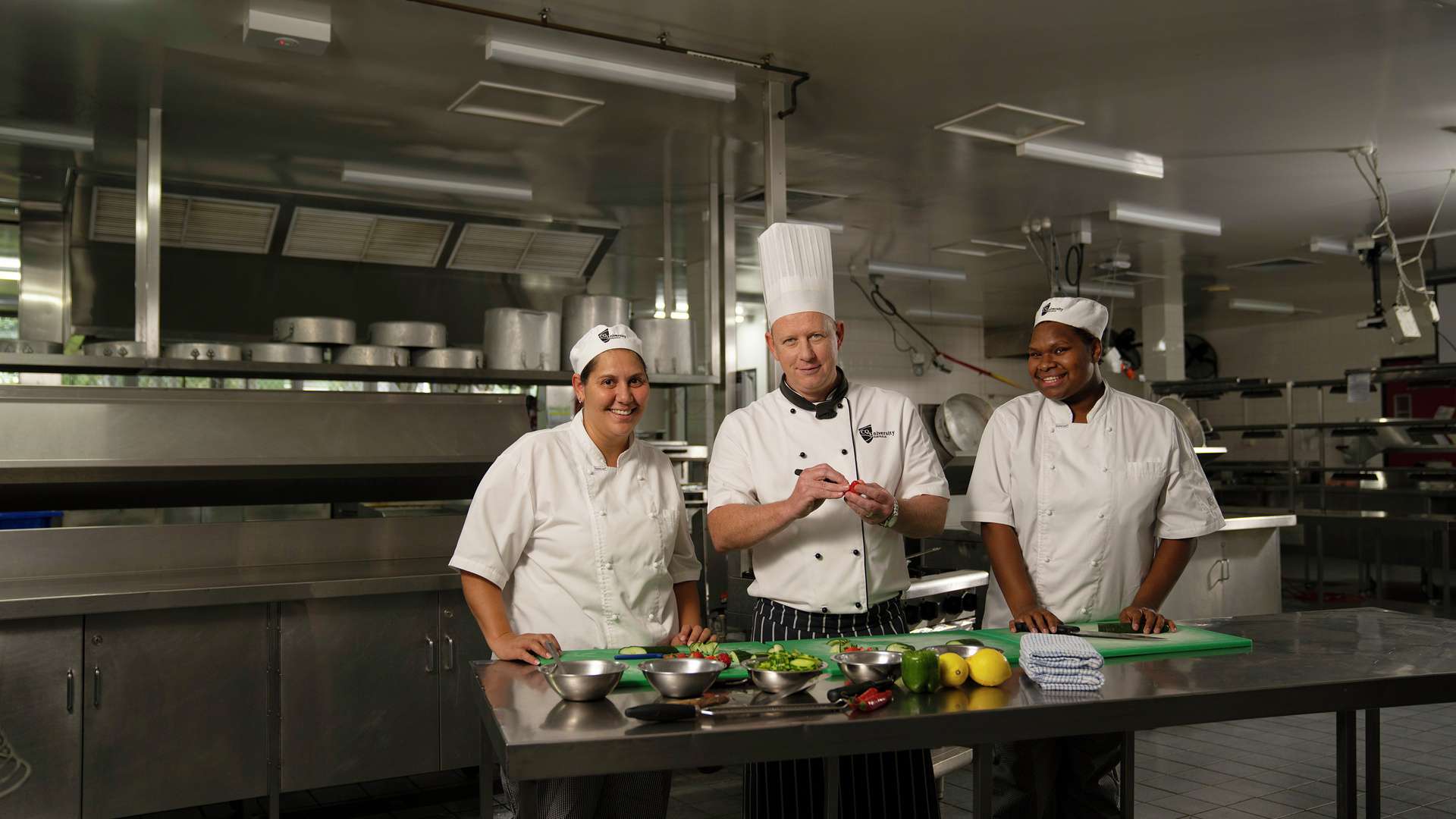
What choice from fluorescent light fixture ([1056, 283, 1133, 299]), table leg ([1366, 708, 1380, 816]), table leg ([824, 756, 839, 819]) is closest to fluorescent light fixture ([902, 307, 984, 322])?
fluorescent light fixture ([1056, 283, 1133, 299])

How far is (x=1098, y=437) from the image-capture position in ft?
9.25

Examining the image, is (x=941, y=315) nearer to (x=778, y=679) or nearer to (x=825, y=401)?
(x=825, y=401)

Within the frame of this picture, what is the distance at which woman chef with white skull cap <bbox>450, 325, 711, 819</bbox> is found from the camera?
2383mm

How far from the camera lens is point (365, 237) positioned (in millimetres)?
6406

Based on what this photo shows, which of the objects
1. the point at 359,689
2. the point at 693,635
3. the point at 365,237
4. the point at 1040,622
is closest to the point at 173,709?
the point at 359,689

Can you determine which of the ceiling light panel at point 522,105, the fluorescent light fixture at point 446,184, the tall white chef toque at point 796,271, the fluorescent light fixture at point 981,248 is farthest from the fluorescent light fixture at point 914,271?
the tall white chef toque at point 796,271

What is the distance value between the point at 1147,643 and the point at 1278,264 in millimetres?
8202

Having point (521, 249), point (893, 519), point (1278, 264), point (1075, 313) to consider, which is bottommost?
point (893, 519)

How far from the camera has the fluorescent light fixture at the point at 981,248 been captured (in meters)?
8.45

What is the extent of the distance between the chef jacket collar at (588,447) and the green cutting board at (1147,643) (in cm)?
93

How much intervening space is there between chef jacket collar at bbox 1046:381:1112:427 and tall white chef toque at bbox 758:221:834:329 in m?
0.71

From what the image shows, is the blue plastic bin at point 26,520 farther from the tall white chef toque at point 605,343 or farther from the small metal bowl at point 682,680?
the small metal bowl at point 682,680

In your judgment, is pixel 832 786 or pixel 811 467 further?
pixel 811 467

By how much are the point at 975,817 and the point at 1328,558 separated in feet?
38.3
